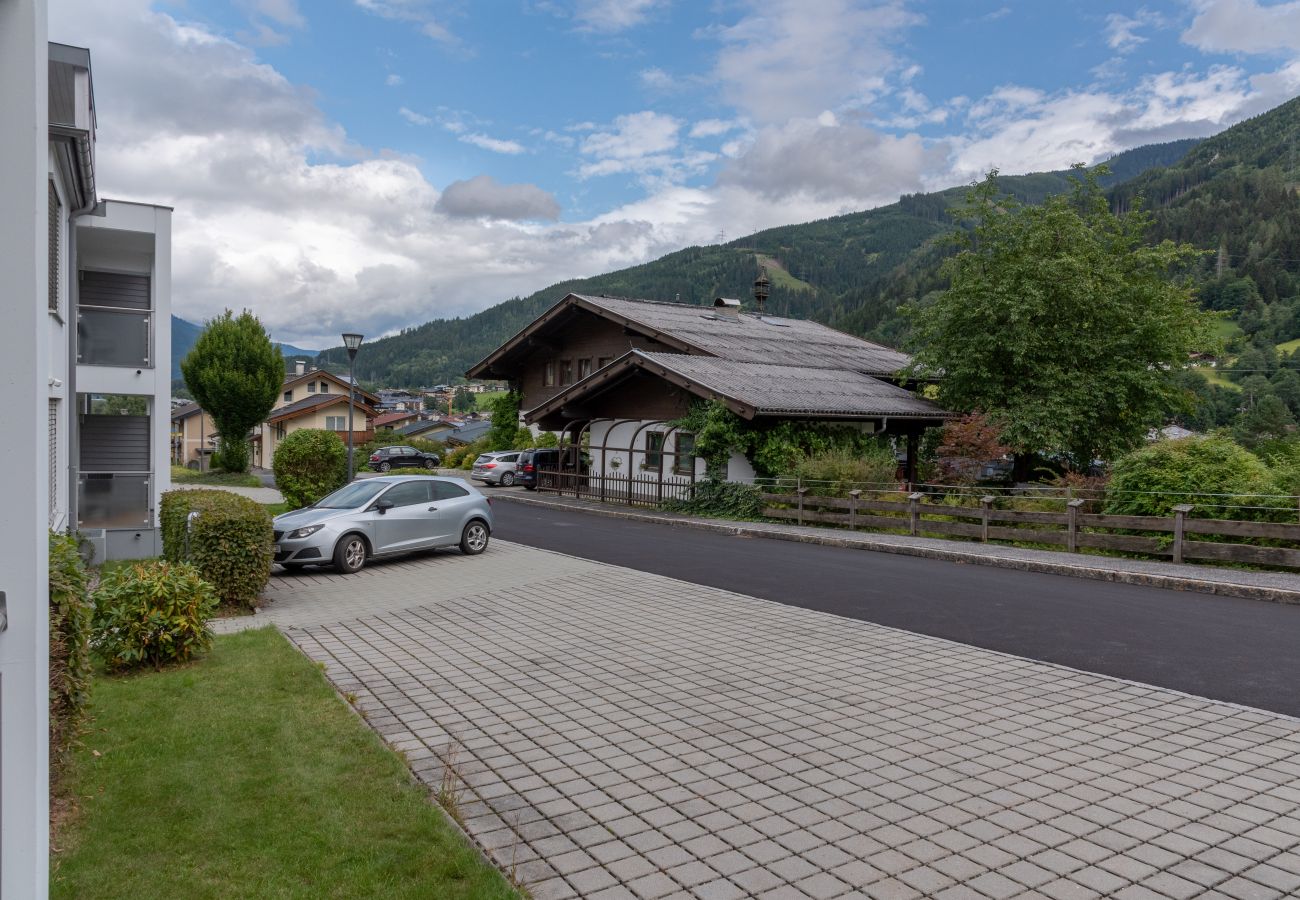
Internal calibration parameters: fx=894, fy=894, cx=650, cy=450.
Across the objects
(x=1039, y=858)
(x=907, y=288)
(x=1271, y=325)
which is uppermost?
(x=907, y=288)

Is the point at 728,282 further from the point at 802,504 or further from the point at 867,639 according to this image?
the point at 867,639

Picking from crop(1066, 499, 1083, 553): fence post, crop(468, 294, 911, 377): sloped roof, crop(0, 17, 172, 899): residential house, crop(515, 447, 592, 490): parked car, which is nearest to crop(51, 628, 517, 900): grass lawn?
crop(0, 17, 172, 899): residential house

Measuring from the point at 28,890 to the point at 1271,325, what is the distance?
11138cm

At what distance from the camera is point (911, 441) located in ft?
98.6

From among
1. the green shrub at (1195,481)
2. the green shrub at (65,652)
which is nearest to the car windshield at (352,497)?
the green shrub at (65,652)

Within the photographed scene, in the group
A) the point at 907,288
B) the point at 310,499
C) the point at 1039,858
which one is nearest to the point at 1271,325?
the point at 907,288

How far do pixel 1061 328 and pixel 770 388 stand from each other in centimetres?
827

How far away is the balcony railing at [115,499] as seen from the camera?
14109 mm

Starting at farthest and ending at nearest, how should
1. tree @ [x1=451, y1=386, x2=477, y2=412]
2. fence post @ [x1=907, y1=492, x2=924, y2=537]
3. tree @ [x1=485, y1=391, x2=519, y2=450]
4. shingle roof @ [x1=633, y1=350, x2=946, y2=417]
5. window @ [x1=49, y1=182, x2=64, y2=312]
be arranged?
tree @ [x1=451, y1=386, x2=477, y2=412]
tree @ [x1=485, y1=391, x2=519, y2=450]
shingle roof @ [x1=633, y1=350, x2=946, y2=417]
fence post @ [x1=907, y1=492, x2=924, y2=537]
window @ [x1=49, y1=182, x2=64, y2=312]

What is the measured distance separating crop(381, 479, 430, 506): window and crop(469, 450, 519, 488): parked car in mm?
22600

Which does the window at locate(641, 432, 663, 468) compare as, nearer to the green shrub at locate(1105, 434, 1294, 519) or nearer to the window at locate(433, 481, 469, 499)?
the window at locate(433, 481, 469, 499)

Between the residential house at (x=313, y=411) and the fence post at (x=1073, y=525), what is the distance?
41.2 m

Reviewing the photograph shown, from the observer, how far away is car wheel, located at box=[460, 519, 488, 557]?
1534cm

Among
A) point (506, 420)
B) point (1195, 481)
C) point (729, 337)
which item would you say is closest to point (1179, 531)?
point (1195, 481)
